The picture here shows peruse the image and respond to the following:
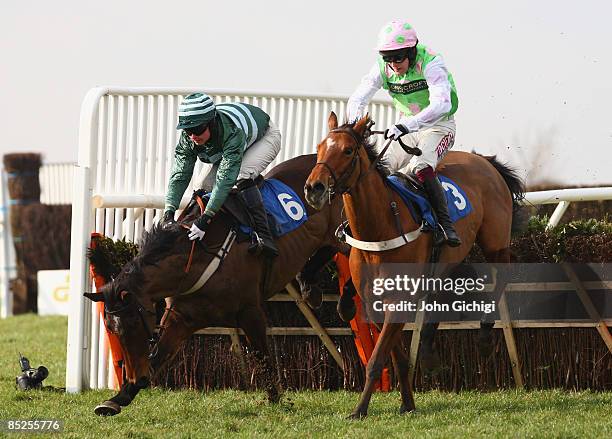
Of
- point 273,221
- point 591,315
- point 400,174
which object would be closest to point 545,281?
point 591,315

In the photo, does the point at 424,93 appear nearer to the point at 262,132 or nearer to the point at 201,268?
the point at 262,132

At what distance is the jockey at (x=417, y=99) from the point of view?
7625 mm

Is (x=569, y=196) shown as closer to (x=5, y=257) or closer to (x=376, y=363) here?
(x=376, y=363)

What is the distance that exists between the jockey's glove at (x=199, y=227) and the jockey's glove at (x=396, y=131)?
1337mm

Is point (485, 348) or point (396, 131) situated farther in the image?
point (485, 348)

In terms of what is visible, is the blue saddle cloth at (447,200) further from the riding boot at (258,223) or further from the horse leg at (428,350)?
the riding boot at (258,223)

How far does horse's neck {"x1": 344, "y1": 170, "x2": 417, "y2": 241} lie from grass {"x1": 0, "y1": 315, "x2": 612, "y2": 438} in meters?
1.16

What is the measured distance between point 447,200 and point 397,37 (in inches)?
47.4

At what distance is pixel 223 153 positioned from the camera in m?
7.95

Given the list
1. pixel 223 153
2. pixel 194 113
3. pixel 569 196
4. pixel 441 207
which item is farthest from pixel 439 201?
pixel 569 196

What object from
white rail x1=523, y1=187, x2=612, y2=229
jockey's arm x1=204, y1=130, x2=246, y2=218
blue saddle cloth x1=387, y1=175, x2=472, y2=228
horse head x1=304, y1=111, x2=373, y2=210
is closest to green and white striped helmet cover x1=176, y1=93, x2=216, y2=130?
jockey's arm x1=204, y1=130, x2=246, y2=218

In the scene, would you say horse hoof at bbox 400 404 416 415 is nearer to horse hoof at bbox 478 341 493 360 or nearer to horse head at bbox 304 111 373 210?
horse hoof at bbox 478 341 493 360

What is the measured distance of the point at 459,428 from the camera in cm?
666

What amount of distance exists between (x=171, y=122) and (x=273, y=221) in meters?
1.77
